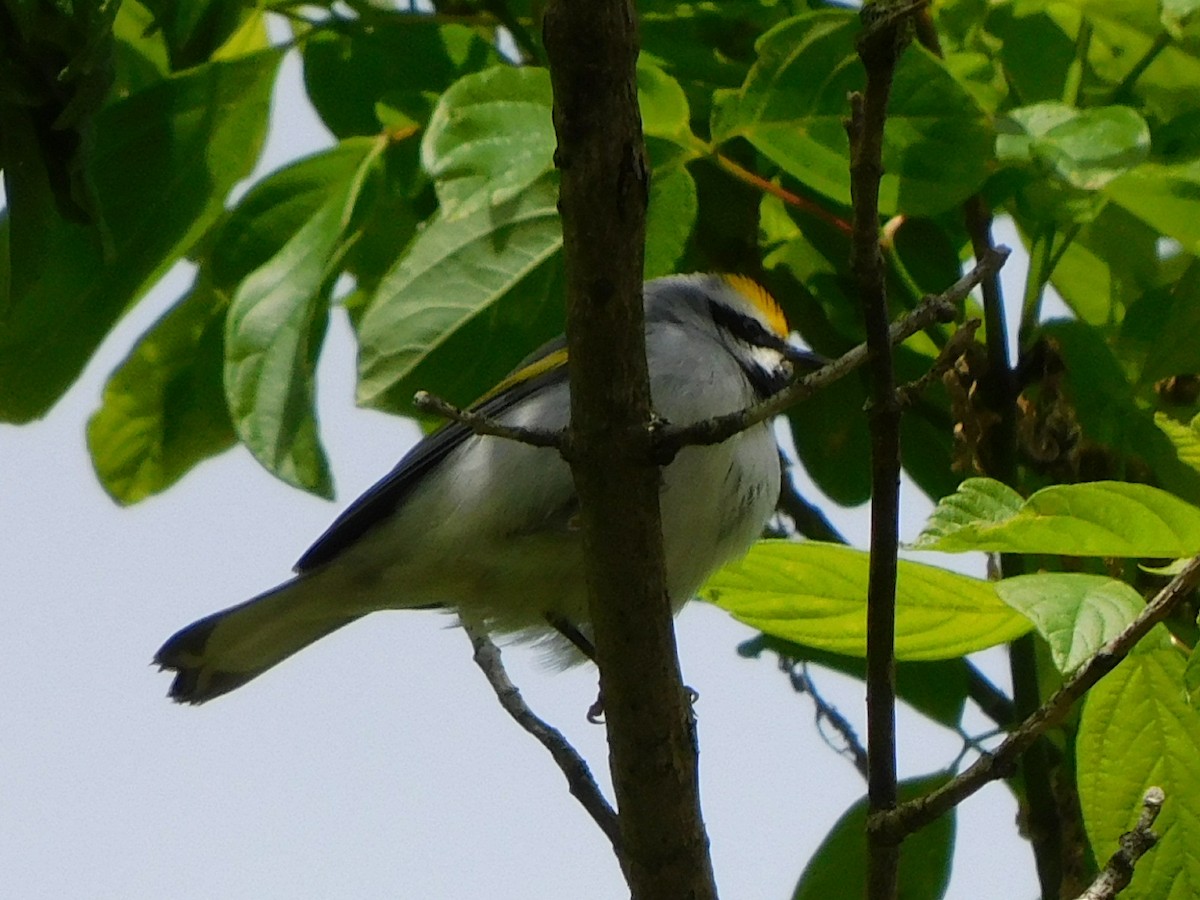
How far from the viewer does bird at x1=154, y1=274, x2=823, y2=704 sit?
3068 mm

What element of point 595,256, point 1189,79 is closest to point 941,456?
point 1189,79

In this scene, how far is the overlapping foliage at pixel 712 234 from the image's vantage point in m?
2.04

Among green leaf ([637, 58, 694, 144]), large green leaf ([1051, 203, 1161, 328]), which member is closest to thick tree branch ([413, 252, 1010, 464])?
green leaf ([637, 58, 694, 144])

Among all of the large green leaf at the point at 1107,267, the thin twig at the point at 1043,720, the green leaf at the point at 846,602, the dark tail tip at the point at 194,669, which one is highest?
the large green leaf at the point at 1107,267

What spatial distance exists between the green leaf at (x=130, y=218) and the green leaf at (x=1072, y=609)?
5.08 ft

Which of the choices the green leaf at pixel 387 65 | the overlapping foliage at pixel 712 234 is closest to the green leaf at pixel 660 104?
the overlapping foliage at pixel 712 234

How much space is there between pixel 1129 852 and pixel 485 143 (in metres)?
1.31

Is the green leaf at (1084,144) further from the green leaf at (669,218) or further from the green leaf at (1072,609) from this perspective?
the green leaf at (1072,609)

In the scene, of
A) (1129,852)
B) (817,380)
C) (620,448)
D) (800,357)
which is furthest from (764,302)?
(1129,852)

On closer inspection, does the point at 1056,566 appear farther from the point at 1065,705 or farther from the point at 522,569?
the point at 522,569

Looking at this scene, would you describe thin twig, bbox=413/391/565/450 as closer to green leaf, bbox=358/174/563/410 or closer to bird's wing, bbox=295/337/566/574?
green leaf, bbox=358/174/563/410

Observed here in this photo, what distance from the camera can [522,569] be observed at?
10.7 ft

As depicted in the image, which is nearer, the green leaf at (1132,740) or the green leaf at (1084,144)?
the green leaf at (1132,740)

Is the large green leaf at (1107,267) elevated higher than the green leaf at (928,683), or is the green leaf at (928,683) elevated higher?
the large green leaf at (1107,267)
